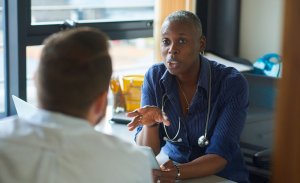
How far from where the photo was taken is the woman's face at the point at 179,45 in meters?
2.12

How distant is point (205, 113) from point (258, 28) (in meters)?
1.73

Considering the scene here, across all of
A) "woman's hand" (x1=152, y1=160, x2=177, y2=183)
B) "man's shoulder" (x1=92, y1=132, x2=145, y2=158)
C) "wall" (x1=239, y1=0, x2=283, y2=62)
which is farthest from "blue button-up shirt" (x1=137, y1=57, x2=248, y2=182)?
"wall" (x1=239, y1=0, x2=283, y2=62)

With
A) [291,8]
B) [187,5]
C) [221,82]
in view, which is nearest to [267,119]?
[221,82]

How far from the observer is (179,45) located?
6.97 feet

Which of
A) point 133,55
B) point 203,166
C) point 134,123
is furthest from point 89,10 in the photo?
point 203,166

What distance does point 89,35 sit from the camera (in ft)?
3.67

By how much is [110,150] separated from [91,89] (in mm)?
137

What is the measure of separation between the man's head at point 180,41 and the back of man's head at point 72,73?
102 cm

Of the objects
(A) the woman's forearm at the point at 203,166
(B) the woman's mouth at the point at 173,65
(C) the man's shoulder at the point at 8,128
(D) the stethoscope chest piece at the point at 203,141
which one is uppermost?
(C) the man's shoulder at the point at 8,128

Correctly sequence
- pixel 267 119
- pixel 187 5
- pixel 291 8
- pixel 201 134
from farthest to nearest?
pixel 187 5
pixel 267 119
pixel 201 134
pixel 291 8

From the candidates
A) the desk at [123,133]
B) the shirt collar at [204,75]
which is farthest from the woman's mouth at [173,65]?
the desk at [123,133]

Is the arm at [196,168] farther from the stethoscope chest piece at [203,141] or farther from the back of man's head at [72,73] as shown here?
the back of man's head at [72,73]

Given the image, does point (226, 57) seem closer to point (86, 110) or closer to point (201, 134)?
point (201, 134)

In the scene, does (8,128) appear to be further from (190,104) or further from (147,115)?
(190,104)
